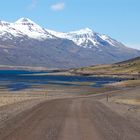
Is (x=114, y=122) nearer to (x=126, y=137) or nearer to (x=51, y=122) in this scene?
(x=51, y=122)

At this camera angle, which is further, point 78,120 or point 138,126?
point 78,120

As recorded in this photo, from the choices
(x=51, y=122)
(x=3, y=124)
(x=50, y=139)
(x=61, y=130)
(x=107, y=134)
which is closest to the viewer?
(x=50, y=139)

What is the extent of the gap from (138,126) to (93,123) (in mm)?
4205

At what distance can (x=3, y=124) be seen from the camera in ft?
131

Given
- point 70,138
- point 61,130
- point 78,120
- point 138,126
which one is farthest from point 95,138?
point 78,120

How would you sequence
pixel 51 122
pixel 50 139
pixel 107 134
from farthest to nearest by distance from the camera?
pixel 51 122 → pixel 107 134 → pixel 50 139

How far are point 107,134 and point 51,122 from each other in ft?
34.0

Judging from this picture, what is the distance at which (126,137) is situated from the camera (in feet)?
106

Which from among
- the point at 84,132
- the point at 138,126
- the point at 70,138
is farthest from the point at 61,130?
the point at 138,126

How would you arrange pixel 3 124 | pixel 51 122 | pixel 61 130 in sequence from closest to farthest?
pixel 61 130, pixel 3 124, pixel 51 122

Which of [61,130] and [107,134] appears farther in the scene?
[61,130]

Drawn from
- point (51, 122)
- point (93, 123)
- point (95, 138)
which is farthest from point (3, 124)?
point (95, 138)

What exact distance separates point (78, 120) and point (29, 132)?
452 inches

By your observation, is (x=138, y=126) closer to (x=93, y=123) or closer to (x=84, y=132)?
(x=93, y=123)
